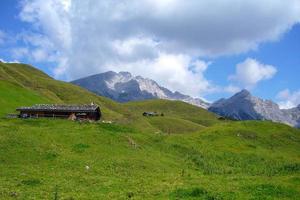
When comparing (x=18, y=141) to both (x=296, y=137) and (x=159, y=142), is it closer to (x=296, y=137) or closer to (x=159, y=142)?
(x=159, y=142)

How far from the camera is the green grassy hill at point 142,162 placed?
100 ft

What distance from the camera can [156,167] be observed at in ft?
163

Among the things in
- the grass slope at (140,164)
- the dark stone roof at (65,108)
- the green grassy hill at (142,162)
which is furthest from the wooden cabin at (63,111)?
the grass slope at (140,164)

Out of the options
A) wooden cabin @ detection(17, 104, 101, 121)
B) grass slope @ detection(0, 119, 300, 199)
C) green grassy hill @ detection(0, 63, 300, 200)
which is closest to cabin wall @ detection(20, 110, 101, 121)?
wooden cabin @ detection(17, 104, 101, 121)

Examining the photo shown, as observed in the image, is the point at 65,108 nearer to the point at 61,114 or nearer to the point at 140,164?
the point at 61,114

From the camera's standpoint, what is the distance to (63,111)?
94.5m

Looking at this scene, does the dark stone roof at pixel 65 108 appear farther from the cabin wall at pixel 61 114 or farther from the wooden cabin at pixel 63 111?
the cabin wall at pixel 61 114

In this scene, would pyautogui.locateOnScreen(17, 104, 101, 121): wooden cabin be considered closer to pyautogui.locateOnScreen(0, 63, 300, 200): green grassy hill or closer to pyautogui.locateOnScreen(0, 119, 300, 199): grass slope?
pyautogui.locateOnScreen(0, 63, 300, 200): green grassy hill

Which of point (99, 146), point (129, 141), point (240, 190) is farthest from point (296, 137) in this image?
point (240, 190)

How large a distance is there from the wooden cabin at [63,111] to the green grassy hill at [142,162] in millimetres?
5478

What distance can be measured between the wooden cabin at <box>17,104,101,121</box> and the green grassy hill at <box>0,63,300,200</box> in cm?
548

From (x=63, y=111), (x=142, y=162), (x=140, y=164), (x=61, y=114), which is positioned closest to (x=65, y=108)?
(x=63, y=111)

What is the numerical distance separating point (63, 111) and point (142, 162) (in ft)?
158

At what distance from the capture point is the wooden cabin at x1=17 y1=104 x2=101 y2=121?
9344 cm
